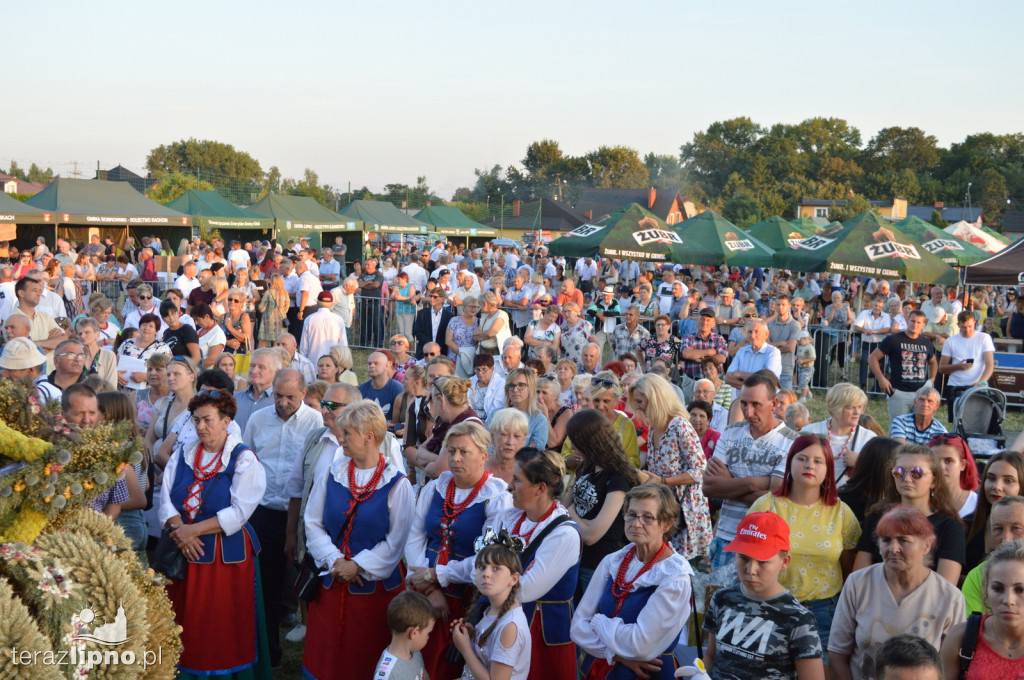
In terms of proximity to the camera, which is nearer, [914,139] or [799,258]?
[799,258]

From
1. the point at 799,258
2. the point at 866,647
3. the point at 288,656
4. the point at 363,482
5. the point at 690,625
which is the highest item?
the point at 799,258

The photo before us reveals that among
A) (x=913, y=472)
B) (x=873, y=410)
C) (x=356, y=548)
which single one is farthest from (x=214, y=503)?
(x=873, y=410)

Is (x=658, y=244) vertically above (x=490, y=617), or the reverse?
(x=658, y=244)

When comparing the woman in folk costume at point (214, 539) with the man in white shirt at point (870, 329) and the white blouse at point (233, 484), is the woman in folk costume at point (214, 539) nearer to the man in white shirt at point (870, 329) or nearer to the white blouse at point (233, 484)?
the white blouse at point (233, 484)

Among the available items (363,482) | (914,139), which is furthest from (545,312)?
(914,139)

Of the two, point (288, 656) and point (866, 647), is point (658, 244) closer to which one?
point (288, 656)

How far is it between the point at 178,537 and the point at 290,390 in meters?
1.35

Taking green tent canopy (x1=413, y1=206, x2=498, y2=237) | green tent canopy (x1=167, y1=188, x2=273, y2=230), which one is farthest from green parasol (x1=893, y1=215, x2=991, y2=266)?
green tent canopy (x1=413, y1=206, x2=498, y2=237)

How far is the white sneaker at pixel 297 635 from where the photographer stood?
596cm

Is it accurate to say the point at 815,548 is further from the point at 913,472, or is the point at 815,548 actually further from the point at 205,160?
the point at 205,160

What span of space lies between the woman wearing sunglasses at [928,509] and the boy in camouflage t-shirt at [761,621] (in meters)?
0.80

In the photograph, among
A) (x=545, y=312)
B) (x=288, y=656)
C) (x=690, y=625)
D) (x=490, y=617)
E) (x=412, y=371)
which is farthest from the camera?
(x=545, y=312)

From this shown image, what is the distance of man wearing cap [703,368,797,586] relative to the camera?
17.0 feet

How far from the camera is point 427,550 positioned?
4543mm
